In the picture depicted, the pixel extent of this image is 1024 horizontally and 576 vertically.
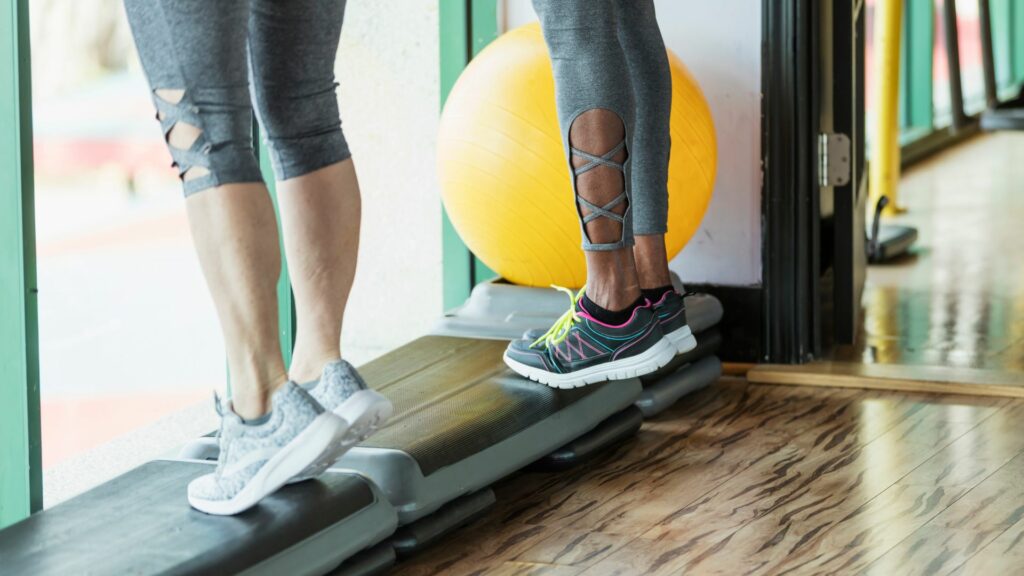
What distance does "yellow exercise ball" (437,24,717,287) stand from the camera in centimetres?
237

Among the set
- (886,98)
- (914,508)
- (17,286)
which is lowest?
(914,508)

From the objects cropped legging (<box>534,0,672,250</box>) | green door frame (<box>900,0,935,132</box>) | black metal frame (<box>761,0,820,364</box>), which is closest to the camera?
cropped legging (<box>534,0,672,250</box>)

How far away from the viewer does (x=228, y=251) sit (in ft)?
4.79

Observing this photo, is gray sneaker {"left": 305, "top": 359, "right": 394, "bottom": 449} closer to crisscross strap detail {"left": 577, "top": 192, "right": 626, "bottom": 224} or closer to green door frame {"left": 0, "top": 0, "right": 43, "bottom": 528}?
green door frame {"left": 0, "top": 0, "right": 43, "bottom": 528}

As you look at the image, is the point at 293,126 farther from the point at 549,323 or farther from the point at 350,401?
the point at 549,323

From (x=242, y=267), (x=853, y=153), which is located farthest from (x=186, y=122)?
(x=853, y=153)

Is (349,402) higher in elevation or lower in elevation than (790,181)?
lower

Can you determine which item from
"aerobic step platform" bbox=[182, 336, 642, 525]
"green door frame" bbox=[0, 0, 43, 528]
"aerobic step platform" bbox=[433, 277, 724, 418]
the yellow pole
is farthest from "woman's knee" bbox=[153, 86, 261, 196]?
the yellow pole

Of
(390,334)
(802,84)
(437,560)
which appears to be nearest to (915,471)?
(437,560)

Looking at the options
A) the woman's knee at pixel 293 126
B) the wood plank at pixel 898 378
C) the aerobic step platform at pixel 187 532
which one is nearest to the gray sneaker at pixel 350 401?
the aerobic step platform at pixel 187 532

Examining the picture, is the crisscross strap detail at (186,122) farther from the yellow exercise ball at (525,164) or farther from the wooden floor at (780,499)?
the yellow exercise ball at (525,164)

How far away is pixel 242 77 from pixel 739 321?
1.61m

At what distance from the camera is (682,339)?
2191 millimetres

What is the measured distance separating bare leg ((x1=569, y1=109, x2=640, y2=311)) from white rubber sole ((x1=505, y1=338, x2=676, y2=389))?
0.09 m
